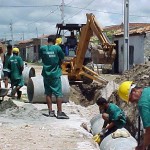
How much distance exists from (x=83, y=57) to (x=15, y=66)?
5.64 m

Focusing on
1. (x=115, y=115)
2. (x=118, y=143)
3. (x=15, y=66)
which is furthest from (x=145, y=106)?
(x=15, y=66)

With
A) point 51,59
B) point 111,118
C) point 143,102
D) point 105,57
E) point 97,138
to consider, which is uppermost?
point 51,59

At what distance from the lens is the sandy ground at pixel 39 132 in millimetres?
8086

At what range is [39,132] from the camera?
9172 millimetres

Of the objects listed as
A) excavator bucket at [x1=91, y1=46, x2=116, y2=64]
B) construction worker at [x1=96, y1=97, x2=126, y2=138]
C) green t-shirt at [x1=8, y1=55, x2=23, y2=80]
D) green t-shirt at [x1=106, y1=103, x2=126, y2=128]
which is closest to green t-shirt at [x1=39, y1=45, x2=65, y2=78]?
construction worker at [x1=96, y1=97, x2=126, y2=138]

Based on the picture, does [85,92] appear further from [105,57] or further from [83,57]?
[105,57]

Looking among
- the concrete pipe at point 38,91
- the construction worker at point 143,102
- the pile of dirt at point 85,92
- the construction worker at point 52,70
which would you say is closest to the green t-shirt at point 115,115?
the construction worker at point 52,70

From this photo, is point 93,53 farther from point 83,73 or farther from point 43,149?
point 43,149

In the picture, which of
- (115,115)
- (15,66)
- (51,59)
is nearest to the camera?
(115,115)

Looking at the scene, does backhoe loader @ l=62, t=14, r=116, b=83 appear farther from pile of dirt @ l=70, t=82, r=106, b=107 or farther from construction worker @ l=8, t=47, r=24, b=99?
construction worker @ l=8, t=47, r=24, b=99

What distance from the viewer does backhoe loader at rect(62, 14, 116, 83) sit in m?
18.7

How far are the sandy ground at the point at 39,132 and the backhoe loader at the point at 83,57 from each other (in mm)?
7031

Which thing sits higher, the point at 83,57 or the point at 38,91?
the point at 83,57

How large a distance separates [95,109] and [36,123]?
5.39 meters
